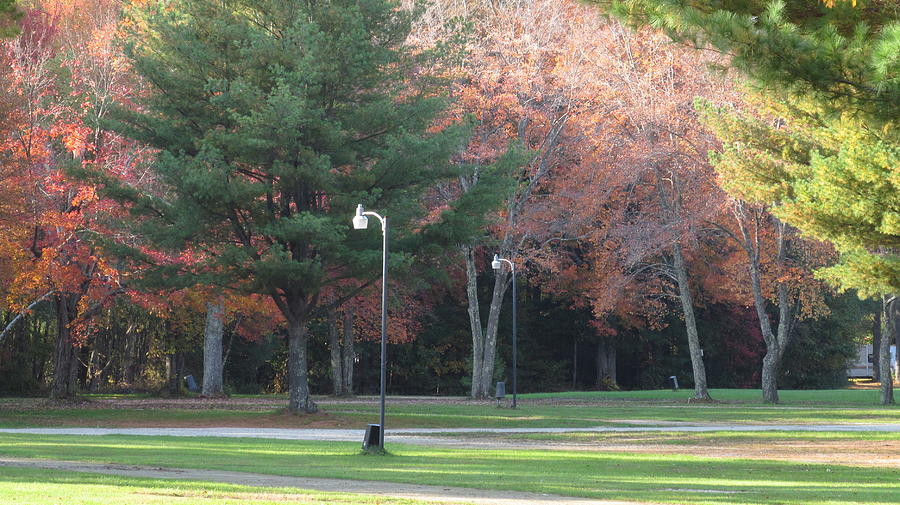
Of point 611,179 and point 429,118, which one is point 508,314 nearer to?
point 611,179

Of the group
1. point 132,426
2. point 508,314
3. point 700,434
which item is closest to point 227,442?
point 132,426

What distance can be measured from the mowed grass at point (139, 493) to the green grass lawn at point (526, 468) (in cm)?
238

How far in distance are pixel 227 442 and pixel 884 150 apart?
13.8m

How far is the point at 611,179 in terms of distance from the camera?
135ft

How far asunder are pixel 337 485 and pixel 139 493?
2770 millimetres

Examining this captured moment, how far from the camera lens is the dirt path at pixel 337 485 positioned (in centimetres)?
1315

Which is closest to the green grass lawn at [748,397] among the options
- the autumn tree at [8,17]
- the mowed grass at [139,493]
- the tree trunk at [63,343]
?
the tree trunk at [63,343]

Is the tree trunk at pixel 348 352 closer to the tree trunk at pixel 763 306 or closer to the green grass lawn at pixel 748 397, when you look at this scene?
the green grass lawn at pixel 748 397

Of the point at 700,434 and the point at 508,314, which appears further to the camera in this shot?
the point at 508,314

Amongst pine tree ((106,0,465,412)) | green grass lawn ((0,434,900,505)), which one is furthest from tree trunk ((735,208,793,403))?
green grass lawn ((0,434,900,505))

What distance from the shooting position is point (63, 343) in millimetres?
33625

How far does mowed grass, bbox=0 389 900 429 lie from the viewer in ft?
95.4

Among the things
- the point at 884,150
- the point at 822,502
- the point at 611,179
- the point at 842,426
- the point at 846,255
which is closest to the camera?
the point at 822,502

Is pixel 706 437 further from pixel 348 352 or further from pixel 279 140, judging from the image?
pixel 348 352
